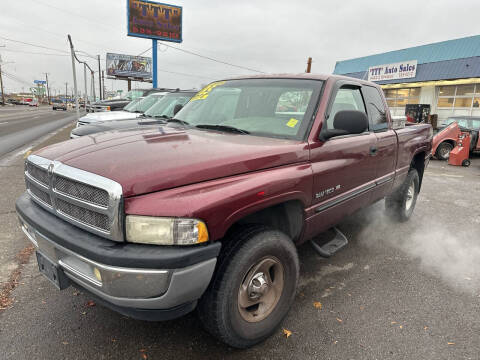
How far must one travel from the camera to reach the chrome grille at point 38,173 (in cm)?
213

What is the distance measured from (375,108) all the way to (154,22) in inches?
984

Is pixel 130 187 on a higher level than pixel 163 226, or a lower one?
higher

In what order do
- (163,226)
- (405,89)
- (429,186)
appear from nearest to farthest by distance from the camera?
(163,226) → (429,186) → (405,89)

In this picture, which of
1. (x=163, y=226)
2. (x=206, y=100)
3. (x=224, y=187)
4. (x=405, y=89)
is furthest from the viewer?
(x=405, y=89)

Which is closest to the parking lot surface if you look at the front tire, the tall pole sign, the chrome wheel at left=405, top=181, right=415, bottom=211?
the front tire

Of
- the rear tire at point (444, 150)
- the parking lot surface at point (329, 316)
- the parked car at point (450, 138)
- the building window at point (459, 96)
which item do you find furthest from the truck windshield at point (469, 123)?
the parking lot surface at point (329, 316)

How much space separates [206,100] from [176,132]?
802mm

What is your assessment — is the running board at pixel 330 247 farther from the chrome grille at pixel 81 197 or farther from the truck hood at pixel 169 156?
the chrome grille at pixel 81 197

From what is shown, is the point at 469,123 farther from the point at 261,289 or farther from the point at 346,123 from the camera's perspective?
the point at 261,289

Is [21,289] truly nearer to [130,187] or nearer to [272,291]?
[130,187]

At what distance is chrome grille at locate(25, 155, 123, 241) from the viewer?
66.7 inches

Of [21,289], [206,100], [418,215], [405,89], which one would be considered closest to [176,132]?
[206,100]

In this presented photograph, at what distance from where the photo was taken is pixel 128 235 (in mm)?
1712

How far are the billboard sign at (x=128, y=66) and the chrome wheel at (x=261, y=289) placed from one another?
2351 inches
